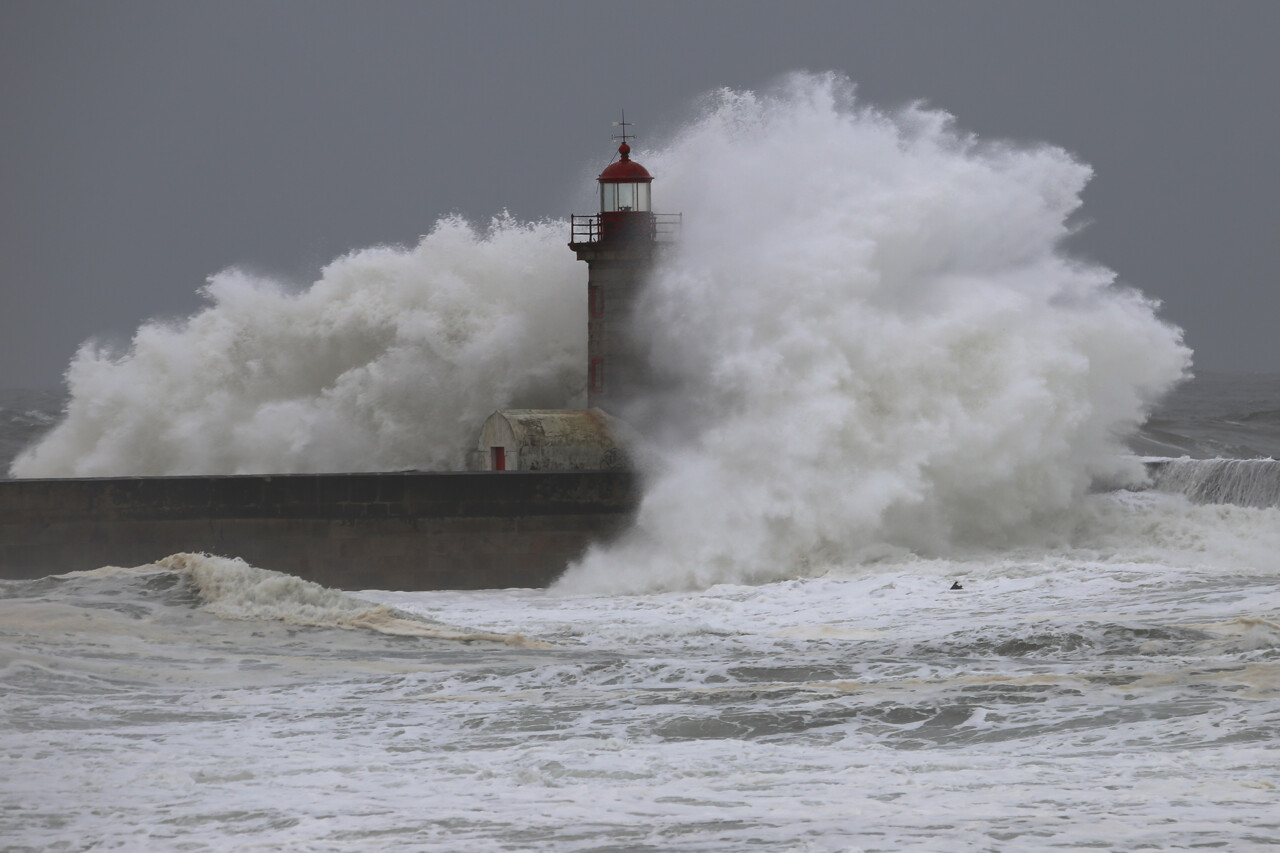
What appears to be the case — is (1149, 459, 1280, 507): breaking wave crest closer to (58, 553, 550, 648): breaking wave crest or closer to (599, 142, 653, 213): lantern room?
(599, 142, 653, 213): lantern room

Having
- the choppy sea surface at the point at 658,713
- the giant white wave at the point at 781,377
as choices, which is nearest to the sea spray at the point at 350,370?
the giant white wave at the point at 781,377

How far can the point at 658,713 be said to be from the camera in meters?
7.23

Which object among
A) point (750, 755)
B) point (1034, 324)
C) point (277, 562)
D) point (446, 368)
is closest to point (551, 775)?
point (750, 755)

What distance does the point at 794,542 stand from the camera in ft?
43.1

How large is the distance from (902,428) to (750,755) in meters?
7.50

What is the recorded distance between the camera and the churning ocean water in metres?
5.73

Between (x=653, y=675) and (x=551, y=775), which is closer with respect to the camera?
(x=551, y=775)

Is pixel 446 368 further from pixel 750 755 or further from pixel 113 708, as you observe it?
pixel 750 755

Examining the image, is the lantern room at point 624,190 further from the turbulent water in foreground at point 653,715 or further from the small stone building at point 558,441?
the turbulent water in foreground at point 653,715

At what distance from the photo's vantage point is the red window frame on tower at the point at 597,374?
1529 centimetres

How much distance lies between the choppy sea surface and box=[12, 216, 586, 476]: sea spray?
16.6 feet

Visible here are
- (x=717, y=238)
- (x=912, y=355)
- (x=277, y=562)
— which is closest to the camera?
(x=277, y=562)

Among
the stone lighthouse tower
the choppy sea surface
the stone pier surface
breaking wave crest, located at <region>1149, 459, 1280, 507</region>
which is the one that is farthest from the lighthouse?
breaking wave crest, located at <region>1149, 459, 1280, 507</region>

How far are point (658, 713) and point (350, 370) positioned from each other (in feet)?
36.8
